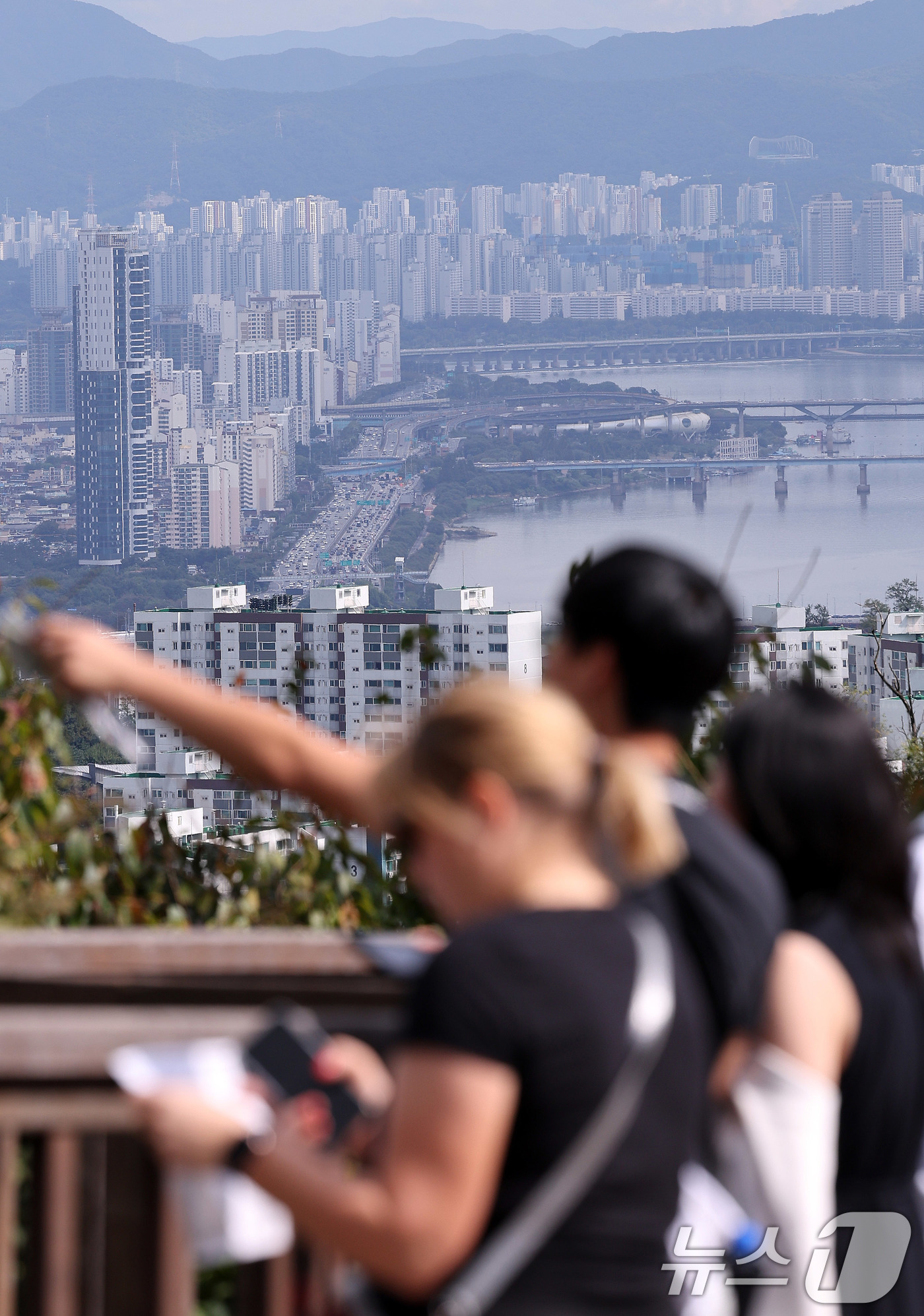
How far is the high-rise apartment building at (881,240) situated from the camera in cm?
13938

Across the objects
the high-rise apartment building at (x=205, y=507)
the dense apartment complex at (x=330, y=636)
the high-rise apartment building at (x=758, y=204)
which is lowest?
the dense apartment complex at (x=330, y=636)

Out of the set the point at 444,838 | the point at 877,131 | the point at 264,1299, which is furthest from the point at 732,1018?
the point at 877,131

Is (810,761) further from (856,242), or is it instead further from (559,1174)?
(856,242)

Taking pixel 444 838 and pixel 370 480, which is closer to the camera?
pixel 444 838

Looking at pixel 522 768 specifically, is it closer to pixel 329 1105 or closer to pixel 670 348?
pixel 329 1105

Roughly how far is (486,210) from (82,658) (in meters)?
165

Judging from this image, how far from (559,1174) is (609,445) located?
357 feet

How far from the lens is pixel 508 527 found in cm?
9781

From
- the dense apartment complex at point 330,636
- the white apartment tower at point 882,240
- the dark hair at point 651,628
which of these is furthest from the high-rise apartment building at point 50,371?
the dark hair at point 651,628

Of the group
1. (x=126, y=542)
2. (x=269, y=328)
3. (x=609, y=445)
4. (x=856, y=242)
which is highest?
(x=856, y=242)

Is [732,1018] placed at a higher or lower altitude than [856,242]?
lower

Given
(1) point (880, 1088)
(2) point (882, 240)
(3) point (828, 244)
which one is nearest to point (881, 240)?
(2) point (882, 240)

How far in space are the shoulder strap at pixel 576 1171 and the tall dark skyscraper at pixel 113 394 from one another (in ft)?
339

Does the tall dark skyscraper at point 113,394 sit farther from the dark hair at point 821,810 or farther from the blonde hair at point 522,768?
the blonde hair at point 522,768
